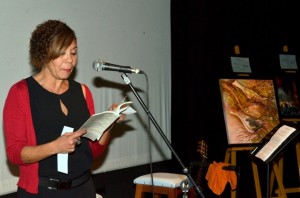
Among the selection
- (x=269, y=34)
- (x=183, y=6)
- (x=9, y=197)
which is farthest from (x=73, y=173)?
(x=269, y=34)

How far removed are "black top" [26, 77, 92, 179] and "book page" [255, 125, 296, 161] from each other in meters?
1.39

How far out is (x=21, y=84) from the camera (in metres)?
1.98

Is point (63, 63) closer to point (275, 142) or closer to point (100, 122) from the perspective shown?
point (100, 122)

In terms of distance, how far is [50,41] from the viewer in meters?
1.95

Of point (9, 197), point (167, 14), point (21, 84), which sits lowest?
point (9, 197)

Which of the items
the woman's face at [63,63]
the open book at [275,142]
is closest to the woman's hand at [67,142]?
the woman's face at [63,63]

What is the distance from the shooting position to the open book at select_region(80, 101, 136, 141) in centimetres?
184

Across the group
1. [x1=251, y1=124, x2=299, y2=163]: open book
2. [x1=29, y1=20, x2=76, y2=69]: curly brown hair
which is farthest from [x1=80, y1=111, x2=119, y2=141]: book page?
[x1=251, y1=124, x2=299, y2=163]: open book

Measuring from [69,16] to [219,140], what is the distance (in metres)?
2.40

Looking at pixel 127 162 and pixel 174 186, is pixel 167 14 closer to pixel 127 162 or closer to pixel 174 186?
pixel 127 162

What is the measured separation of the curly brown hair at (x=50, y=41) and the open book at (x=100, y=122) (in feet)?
1.11

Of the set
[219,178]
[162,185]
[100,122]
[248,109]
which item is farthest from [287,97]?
[100,122]

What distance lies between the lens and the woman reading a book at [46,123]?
1913mm

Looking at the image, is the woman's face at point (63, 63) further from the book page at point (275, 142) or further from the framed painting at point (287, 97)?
the framed painting at point (287, 97)
